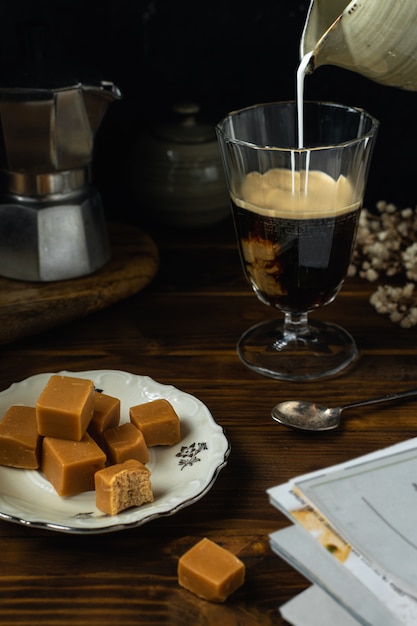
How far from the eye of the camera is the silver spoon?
866 millimetres

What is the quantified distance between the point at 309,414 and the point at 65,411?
256mm

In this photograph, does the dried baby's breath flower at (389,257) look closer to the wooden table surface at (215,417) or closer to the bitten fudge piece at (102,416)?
the wooden table surface at (215,417)

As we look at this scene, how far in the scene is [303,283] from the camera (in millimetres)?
963

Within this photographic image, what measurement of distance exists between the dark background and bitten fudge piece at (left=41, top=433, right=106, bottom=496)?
69 centimetres

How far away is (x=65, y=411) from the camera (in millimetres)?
767

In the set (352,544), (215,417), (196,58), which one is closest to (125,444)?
(215,417)

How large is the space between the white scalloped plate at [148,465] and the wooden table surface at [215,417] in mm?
24

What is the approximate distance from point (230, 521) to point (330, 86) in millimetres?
822

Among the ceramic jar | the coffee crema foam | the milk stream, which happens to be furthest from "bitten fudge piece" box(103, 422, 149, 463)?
the ceramic jar

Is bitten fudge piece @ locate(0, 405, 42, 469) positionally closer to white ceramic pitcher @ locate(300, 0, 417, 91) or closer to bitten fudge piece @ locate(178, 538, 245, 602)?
bitten fudge piece @ locate(178, 538, 245, 602)

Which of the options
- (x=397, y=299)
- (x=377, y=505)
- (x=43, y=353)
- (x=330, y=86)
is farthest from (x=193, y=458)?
(x=330, y=86)

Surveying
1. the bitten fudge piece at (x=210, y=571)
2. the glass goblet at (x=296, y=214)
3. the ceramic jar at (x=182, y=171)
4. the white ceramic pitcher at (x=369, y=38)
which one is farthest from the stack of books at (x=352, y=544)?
the ceramic jar at (x=182, y=171)

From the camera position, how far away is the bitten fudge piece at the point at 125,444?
787 mm

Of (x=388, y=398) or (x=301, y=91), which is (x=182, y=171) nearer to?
(x=301, y=91)
